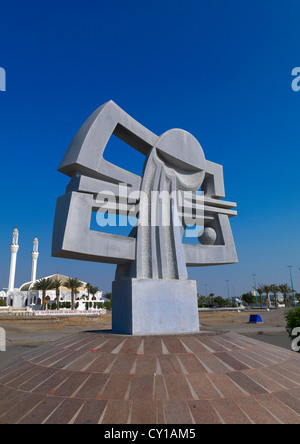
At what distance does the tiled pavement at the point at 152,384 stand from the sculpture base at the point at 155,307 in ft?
4.57

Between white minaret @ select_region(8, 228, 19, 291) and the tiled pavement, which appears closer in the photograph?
the tiled pavement

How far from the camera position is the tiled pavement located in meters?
4.77

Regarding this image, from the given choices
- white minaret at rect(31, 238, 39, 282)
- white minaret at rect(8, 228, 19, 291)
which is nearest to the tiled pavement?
white minaret at rect(8, 228, 19, 291)

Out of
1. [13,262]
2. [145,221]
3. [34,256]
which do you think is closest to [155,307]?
[145,221]

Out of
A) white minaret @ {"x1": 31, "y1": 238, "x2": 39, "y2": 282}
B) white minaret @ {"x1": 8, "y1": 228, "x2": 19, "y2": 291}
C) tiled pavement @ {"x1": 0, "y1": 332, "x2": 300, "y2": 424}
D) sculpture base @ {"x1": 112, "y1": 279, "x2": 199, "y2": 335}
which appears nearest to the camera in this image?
tiled pavement @ {"x1": 0, "y1": 332, "x2": 300, "y2": 424}

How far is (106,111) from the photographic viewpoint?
10.0 m

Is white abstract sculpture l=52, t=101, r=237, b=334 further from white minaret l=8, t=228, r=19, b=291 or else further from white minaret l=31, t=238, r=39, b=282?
white minaret l=31, t=238, r=39, b=282

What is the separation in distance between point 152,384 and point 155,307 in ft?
A: 12.5

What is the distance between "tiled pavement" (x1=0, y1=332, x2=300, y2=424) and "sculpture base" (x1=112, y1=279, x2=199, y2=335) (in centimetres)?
139

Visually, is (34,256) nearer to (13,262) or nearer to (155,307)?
(13,262)

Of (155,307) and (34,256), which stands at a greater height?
(34,256)

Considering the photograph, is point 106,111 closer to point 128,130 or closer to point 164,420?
point 128,130

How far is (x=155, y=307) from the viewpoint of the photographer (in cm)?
923

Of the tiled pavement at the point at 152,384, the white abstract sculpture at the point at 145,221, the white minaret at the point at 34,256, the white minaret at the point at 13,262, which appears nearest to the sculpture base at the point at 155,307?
the white abstract sculpture at the point at 145,221
